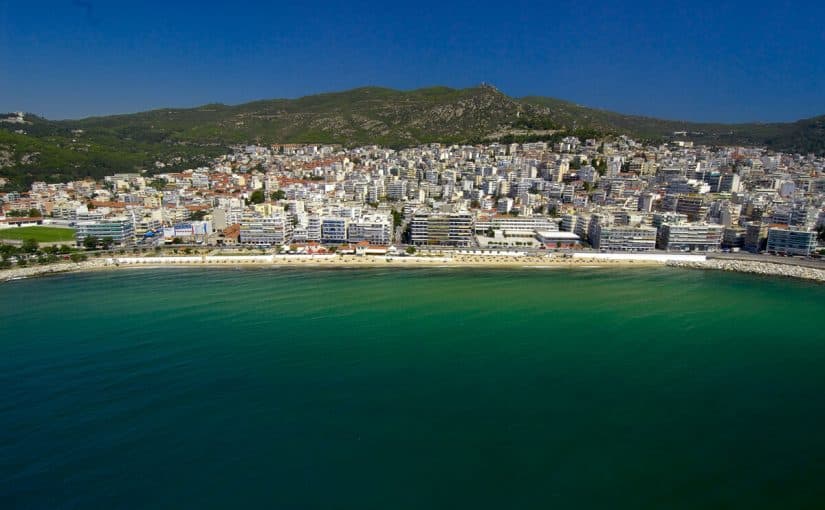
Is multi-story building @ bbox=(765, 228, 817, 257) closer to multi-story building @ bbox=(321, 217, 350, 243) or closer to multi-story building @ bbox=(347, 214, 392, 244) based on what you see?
multi-story building @ bbox=(347, 214, 392, 244)

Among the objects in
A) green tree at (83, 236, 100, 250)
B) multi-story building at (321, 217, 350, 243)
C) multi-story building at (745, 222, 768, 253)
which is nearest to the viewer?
green tree at (83, 236, 100, 250)

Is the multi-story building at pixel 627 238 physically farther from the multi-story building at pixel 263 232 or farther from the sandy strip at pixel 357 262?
the multi-story building at pixel 263 232

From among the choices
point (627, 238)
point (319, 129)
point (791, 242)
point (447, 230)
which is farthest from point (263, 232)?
point (319, 129)

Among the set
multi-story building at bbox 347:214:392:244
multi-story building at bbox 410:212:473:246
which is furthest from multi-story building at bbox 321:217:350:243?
multi-story building at bbox 410:212:473:246

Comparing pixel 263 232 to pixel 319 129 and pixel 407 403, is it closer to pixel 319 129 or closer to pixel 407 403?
pixel 407 403

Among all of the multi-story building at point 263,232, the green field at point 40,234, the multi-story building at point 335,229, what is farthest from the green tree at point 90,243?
the multi-story building at point 335,229

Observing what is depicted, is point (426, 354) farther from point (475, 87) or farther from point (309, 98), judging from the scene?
point (309, 98)
